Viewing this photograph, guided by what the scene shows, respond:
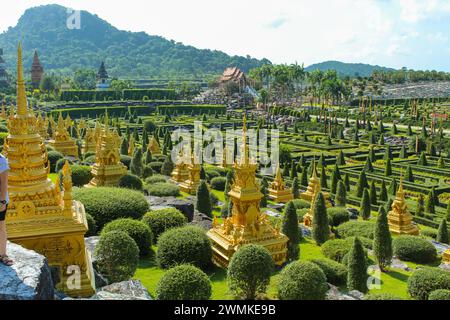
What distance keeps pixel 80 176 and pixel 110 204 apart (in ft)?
31.3

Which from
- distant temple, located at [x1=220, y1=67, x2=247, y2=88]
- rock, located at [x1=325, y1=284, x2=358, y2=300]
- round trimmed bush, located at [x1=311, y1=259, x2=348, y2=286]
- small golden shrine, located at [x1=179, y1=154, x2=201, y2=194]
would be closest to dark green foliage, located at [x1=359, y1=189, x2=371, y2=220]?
small golden shrine, located at [x1=179, y1=154, x2=201, y2=194]

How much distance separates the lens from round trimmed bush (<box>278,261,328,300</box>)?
13344 millimetres

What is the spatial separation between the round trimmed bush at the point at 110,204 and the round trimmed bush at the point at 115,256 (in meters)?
5.32

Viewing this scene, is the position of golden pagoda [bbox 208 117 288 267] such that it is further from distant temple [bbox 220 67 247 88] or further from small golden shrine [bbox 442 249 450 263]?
distant temple [bbox 220 67 247 88]

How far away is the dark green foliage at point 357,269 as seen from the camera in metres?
15.5

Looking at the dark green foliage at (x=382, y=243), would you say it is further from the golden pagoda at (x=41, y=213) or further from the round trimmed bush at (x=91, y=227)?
the golden pagoda at (x=41, y=213)

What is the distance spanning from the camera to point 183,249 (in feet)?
52.2

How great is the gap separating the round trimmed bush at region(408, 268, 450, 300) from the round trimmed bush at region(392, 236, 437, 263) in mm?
4546

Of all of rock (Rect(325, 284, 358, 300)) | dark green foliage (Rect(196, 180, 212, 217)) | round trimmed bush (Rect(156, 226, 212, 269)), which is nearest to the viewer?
rock (Rect(325, 284, 358, 300))

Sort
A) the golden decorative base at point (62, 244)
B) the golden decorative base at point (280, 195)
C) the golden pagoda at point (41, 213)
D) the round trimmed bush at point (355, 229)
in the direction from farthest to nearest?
the golden decorative base at point (280, 195) < the round trimmed bush at point (355, 229) < the golden pagoda at point (41, 213) < the golden decorative base at point (62, 244)

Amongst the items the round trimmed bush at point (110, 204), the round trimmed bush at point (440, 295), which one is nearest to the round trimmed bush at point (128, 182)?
the round trimmed bush at point (110, 204)

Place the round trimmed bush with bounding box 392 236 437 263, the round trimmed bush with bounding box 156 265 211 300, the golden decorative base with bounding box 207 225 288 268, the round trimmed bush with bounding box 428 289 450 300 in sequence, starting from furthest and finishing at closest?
1. the round trimmed bush with bounding box 392 236 437 263
2. the golden decorative base with bounding box 207 225 288 268
3. the round trimmed bush with bounding box 428 289 450 300
4. the round trimmed bush with bounding box 156 265 211 300

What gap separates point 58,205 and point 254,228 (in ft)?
23.2

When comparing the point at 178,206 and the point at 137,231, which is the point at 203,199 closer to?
the point at 178,206
